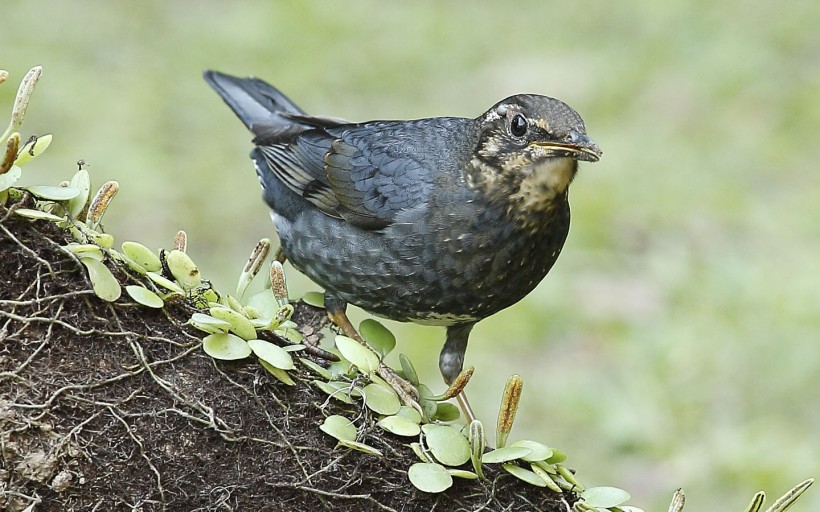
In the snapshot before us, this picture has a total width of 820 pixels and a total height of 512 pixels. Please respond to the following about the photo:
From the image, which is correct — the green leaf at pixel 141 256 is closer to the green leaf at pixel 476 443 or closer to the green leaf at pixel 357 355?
the green leaf at pixel 357 355

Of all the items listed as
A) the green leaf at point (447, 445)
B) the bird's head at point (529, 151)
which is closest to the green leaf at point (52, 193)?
the green leaf at point (447, 445)

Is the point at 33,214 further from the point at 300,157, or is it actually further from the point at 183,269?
the point at 300,157

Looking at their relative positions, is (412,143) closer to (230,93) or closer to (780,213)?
(230,93)

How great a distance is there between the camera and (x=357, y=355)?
2.76 metres

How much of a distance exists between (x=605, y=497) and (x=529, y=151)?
3.66 ft

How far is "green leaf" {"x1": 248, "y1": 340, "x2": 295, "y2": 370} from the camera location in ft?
8.44

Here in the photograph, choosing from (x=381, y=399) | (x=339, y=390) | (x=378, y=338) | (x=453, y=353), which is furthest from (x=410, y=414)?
(x=453, y=353)

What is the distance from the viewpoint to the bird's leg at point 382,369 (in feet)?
9.34

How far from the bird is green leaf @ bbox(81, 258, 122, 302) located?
831 millimetres

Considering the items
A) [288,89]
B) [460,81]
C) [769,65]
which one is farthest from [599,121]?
[288,89]

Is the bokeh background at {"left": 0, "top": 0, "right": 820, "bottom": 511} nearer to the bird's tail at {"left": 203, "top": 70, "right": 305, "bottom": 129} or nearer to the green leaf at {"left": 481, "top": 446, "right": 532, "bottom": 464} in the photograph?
the bird's tail at {"left": 203, "top": 70, "right": 305, "bottom": 129}

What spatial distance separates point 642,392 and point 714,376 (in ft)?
1.44

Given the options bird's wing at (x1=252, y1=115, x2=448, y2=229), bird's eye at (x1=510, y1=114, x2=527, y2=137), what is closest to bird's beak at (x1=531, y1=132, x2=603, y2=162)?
bird's eye at (x1=510, y1=114, x2=527, y2=137)

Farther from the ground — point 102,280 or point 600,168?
point 600,168
